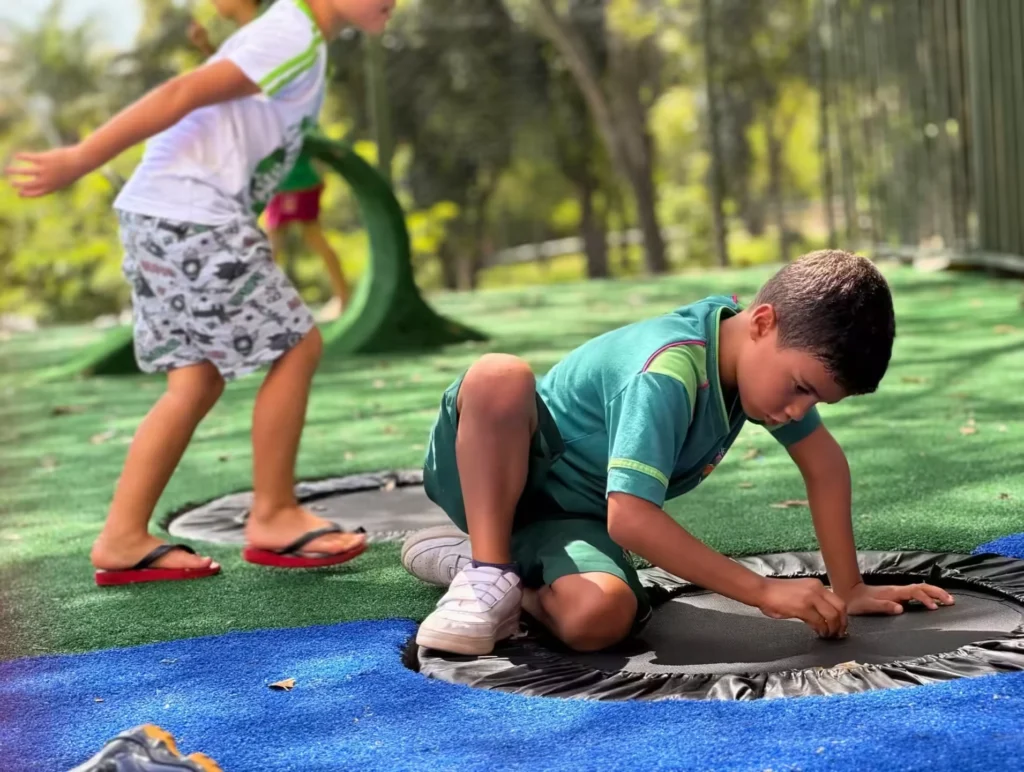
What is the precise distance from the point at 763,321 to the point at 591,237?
18.7 metres

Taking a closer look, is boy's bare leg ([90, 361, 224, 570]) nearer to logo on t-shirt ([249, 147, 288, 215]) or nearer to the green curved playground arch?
logo on t-shirt ([249, 147, 288, 215])

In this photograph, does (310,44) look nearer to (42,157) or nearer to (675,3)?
(42,157)

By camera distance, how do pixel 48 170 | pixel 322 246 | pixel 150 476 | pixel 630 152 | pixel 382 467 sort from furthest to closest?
1. pixel 630 152
2. pixel 322 246
3. pixel 382 467
4. pixel 150 476
5. pixel 48 170

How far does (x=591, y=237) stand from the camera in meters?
20.9

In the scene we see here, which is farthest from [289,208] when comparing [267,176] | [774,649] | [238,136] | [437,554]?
[774,649]

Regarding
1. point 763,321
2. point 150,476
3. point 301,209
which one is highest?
point 301,209

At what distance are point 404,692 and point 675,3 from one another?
18239mm

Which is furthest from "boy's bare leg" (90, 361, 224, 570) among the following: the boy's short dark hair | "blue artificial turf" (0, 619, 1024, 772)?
the boy's short dark hair

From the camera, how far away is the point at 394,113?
19.8 metres

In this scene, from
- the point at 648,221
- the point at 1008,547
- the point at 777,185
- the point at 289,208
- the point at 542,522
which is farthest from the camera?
the point at 777,185

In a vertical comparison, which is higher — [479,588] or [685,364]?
[685,364]

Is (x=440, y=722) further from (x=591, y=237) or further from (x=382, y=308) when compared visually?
(x=591, y=237)

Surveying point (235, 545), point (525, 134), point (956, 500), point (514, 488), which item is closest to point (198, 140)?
point (235, 545)

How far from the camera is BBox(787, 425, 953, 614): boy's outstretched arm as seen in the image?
2541 mm
